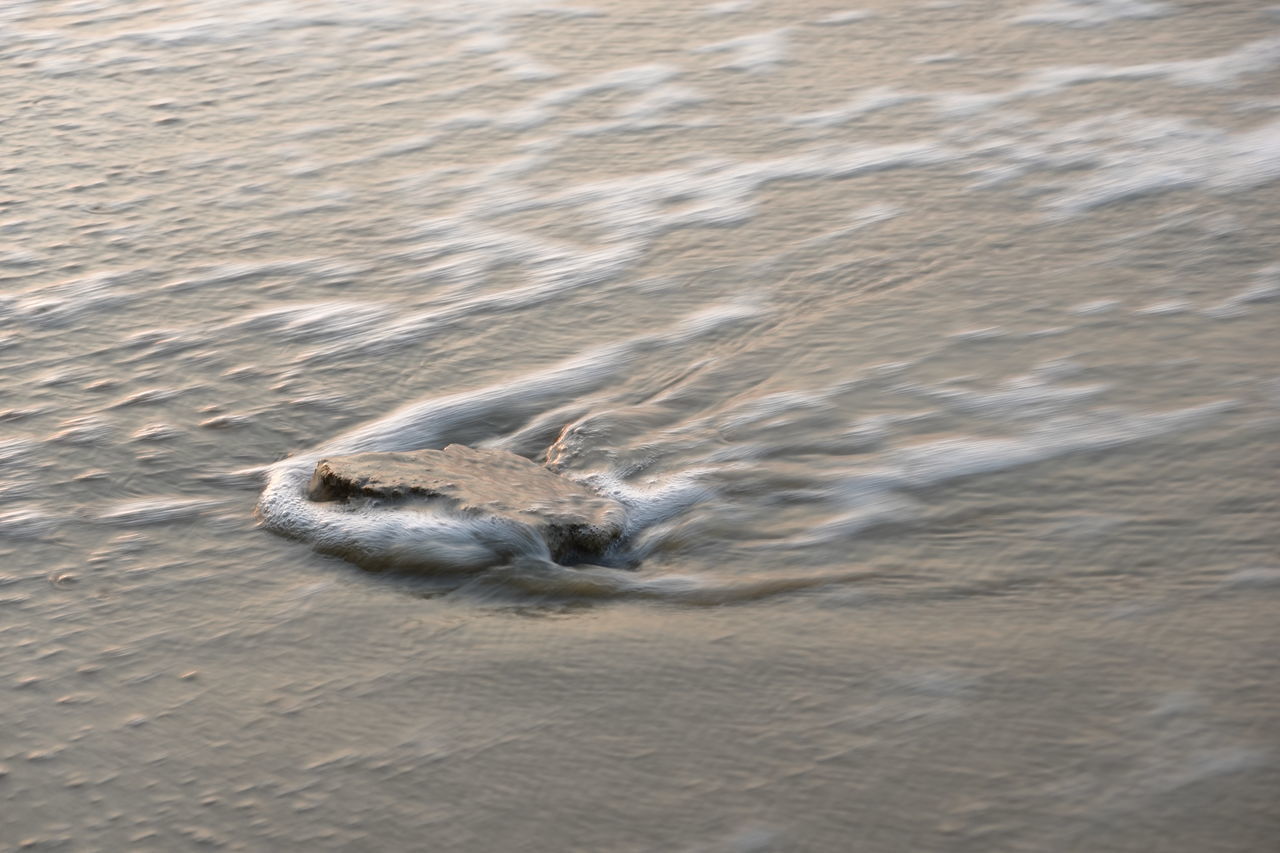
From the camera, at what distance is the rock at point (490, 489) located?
87.4 inches

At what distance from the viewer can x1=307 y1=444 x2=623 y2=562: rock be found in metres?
2.22

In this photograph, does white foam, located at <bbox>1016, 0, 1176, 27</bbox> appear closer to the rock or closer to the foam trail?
the foam trail

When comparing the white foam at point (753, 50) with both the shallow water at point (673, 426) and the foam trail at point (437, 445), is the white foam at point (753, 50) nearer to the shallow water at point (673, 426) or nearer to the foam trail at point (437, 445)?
the shallow water at point (673, 426)

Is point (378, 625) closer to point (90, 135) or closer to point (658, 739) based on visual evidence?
point (658, 739)

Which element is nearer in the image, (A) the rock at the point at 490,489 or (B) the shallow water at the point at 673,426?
(B) the shallow water at the point at 673,426

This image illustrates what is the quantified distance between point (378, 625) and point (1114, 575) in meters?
1.08

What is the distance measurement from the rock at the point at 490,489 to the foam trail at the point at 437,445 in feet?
0.08

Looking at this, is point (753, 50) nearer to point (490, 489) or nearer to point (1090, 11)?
point (1090, 11)

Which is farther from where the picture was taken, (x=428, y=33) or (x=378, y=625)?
(x=428, y=33)

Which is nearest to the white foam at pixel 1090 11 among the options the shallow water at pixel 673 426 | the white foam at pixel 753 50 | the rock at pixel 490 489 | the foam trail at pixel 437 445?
the shallow water at pixel 673 426

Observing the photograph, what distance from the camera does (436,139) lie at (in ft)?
13.1

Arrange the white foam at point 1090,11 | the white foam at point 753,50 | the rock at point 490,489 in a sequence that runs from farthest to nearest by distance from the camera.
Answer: the white foam at point 1090,11, the white foam at point 753,50, the rock at point 490,489

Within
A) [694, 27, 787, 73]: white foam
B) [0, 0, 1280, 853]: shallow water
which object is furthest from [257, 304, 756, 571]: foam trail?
[694, 27, 787, 73]: white foam

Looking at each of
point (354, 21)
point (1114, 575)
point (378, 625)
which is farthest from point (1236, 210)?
point (354, 21)
